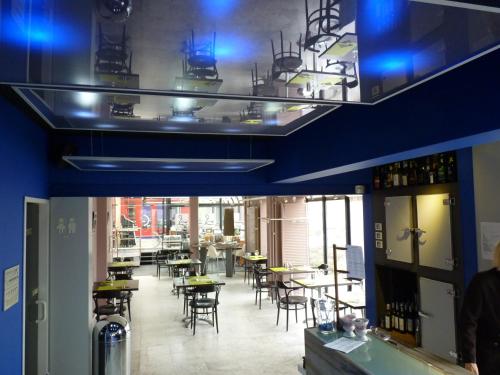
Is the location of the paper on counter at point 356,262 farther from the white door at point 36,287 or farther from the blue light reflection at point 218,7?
the white door at point 36,287

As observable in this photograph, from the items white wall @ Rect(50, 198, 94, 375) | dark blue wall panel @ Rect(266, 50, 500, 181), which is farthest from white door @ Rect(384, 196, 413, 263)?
white wall @ Rect(50, 198, 94, 375)

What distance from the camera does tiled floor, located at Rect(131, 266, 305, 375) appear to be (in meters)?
4.44

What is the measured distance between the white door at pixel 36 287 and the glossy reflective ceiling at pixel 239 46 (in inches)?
83.4

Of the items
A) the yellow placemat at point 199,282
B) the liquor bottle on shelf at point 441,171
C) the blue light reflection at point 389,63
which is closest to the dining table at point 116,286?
the yellow placemat at point 199,282

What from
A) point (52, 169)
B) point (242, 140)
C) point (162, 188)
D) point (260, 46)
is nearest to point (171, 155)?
point (162, 188)

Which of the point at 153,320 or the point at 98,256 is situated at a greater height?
the point at 98,256

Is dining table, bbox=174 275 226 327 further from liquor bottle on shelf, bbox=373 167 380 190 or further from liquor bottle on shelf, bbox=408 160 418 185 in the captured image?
liquor bottle on shelf, bbox=408 160 418 185

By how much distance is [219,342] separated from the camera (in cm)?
528

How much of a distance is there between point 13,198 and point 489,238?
355 cm

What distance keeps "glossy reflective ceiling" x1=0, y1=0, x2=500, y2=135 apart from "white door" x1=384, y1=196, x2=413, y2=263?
2292 millimetres

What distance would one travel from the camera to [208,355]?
15.7ft

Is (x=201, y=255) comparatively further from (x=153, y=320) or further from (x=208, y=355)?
(x=208, y=355)

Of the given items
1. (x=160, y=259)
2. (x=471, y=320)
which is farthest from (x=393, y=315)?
(x=160, y=259)

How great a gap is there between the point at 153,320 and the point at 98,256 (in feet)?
4.93
